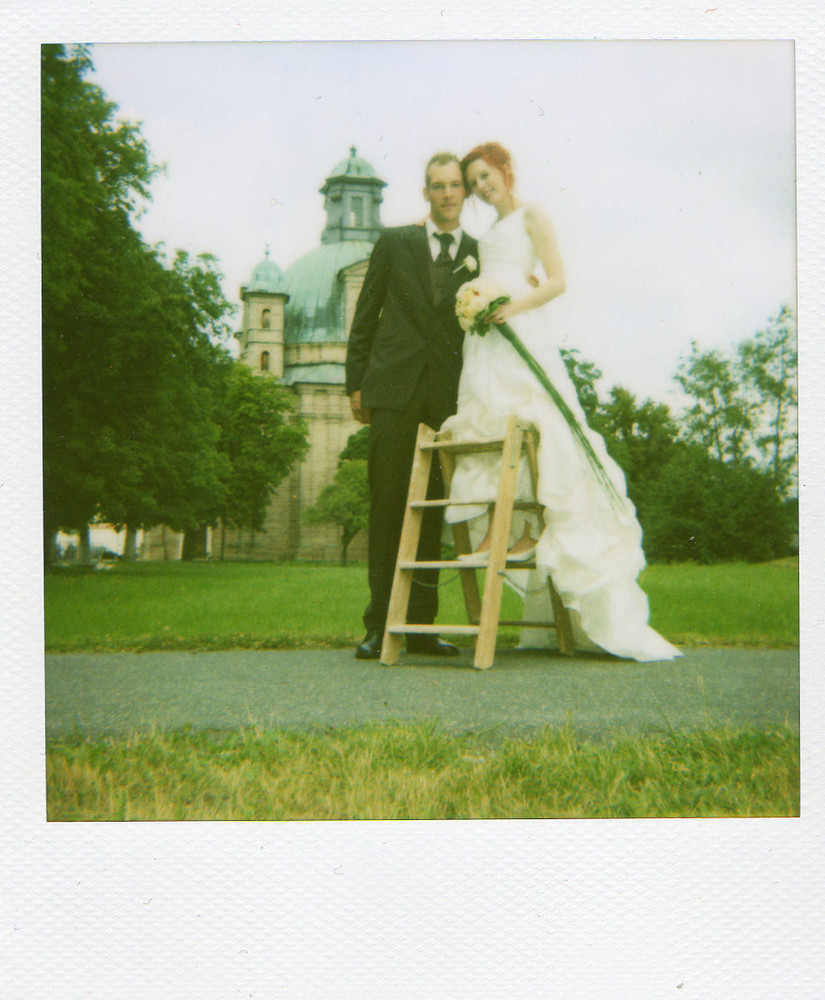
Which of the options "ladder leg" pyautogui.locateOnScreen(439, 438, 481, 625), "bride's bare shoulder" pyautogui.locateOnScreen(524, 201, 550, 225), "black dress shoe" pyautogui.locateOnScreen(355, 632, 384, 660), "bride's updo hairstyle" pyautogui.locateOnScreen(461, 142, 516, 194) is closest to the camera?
"bride's updo hairstyle" pyautogui.locateOnScreen(461, 142, 516, 194)

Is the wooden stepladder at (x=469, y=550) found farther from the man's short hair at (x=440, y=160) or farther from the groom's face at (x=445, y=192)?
the man's short hair at (x=440, y=160)

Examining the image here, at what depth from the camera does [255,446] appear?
381 cm

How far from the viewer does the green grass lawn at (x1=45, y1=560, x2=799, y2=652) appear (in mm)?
3346

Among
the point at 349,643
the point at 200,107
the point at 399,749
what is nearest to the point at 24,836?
the point at 399,749

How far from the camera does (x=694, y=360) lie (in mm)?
3582

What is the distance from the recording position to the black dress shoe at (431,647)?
405 centimetres

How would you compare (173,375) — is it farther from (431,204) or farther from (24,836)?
(24,836)

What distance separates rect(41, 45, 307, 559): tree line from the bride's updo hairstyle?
1.11m

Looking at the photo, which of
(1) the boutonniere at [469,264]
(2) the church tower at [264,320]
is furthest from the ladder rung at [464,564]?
(1) the boutonniere at [469,264]

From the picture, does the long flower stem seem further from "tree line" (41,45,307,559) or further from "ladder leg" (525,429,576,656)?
"tree line" (41,45,307,559)

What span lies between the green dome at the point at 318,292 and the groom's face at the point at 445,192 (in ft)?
1.04

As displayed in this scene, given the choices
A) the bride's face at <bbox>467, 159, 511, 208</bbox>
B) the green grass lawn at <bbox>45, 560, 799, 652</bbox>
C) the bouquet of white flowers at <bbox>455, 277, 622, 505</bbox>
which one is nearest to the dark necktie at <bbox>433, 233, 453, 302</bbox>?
the bouquet of white flowers at <bbox>455, 277, 622, 505</bbox>

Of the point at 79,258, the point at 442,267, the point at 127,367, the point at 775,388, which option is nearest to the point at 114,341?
the point at 127,367

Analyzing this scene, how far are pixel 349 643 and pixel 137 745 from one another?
1622 millimetres
